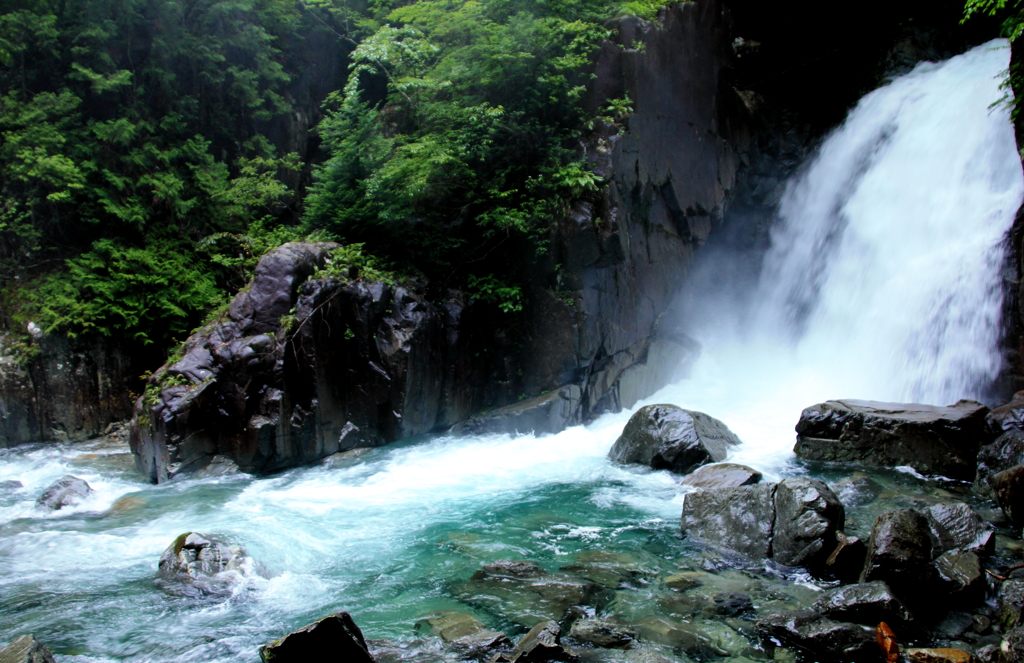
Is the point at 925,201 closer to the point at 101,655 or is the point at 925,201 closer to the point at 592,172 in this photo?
the point at 592,172

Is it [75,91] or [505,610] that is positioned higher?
[75,91]

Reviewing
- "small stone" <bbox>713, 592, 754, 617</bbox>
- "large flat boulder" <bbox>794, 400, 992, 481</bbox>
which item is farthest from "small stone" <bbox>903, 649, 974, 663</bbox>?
"large flat boulder" <bbox>794, 400, 992, 481</bbox>

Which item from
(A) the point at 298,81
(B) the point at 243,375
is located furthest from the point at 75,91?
(B) the point at 243,375

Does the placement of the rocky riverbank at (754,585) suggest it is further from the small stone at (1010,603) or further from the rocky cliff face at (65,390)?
the rocky cliff face at (65,390)

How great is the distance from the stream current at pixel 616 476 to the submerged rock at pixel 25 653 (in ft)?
2.22

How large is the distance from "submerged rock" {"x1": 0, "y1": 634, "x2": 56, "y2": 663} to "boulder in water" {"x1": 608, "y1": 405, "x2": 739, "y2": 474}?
7241mm

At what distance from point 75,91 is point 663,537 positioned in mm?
14145

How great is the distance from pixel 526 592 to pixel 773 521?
262 centimetres

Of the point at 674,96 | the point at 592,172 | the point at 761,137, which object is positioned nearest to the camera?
the point at 592,172

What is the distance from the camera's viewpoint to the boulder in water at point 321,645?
3.90 meters

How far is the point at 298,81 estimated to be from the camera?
16562mm

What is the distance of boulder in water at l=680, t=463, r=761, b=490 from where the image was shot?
7394mm

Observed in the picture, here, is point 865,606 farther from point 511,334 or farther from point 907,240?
point 907,240

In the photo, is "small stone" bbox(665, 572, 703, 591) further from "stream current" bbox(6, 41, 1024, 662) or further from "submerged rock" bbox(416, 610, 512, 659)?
"submerged rock" bbox(416, 610, 512, 659)
